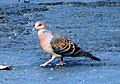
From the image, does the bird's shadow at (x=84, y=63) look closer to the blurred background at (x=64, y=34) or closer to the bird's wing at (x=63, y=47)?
the blurred background at (x=64, y=34)

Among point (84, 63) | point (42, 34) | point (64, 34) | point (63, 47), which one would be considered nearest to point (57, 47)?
point (63, 47)

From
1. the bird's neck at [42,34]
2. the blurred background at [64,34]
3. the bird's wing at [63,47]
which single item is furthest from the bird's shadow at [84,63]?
the bird's neck at [42,34]

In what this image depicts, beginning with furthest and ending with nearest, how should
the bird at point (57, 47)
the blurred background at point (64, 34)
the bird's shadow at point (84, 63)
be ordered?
the bird at point (57, 47) < the bird's shadow at point (84, 63) < the blurred background at point (64, 34)

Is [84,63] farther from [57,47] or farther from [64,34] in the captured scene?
[64,34]

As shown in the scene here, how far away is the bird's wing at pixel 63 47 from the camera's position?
11.8 m

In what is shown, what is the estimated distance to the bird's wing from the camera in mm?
11750

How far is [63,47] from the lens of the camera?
467 inches

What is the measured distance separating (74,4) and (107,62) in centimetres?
902

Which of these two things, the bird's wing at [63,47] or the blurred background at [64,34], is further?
the bird's wing at [63,47]

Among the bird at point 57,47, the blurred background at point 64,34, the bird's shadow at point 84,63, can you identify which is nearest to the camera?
the blurred background at point 64,34

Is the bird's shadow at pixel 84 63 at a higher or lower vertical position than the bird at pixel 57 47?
lower

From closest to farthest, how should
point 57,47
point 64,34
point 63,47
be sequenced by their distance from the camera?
point 57,47 < point 63,47 < point 64,34

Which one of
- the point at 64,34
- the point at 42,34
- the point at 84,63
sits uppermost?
the point at 42,34

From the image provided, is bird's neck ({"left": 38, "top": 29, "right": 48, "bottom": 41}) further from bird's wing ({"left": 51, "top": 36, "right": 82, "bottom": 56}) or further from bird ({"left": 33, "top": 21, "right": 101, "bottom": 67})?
bird's wing ({"left": 51, "top": 36, "right": 82, "bottom": 56})
